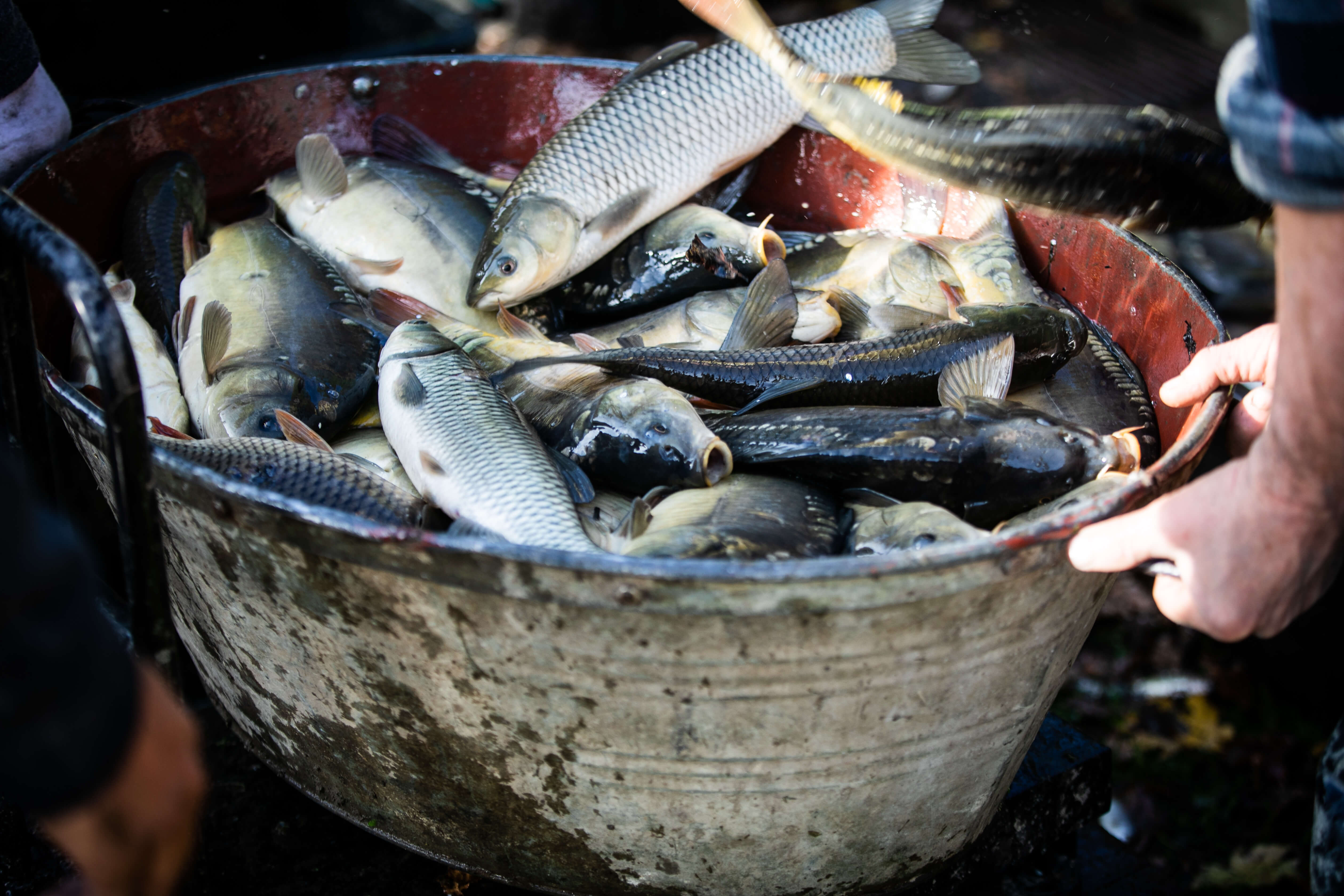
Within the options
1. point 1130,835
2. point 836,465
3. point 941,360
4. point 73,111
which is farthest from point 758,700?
point 73,111

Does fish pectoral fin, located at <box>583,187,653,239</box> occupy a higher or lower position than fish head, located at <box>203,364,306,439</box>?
higher

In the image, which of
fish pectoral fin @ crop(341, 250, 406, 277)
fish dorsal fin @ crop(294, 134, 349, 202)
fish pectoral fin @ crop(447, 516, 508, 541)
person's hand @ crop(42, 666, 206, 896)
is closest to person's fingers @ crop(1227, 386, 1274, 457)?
fish pectoral fin @ crop(447, 516, 508, 541)

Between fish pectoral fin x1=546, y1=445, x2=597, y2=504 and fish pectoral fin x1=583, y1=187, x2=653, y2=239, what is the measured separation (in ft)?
2.87

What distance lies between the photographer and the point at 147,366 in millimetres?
2246

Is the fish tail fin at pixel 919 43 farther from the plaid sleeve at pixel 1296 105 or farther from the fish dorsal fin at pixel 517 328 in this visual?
the plaid sleeve at pixel 1296 105

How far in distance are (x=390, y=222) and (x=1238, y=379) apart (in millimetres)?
2012

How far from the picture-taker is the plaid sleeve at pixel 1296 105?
1028 mm

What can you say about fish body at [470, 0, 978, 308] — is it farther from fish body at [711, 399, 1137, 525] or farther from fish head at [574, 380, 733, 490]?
fish body at [711, 399, 1137, 525]

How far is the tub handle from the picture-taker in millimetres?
1180

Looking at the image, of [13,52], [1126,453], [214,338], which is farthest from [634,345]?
[13,52]

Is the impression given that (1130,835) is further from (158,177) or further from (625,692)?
(158,177)

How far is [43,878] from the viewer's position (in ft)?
6.62

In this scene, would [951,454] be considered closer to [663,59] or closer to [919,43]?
[663,59]

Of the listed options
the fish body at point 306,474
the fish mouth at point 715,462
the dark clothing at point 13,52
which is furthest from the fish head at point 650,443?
the dark clothing at point 13,52
